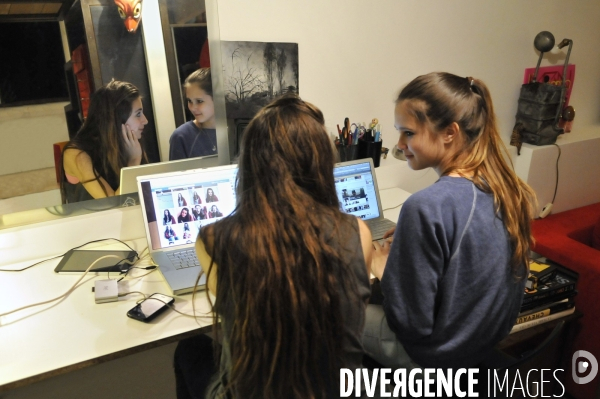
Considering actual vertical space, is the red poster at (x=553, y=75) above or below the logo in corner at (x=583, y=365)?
above

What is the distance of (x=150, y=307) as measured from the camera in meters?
1.17

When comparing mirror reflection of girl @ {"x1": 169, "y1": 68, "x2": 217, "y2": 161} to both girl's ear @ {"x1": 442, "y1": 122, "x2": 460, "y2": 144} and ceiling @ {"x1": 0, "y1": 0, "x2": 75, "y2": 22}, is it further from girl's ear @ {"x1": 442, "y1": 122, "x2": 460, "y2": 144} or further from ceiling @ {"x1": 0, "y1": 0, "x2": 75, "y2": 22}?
girl's ear @ {"x1": 442, "y1": 122, "x2": 460, "y2": 144}

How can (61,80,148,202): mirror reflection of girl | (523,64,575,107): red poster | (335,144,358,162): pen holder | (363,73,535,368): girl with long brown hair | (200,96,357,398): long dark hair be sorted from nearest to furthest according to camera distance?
(200,96,357,398): long dark hair, (363,73,535,368): girl with long brown hair, (61,80,148,202): mirror reflection of girl, (335,144,358,162): pen holder, (523,64,575,107): red poster

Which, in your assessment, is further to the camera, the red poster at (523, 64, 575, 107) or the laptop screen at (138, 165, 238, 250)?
the red poster at (523, 64, 575, 107)

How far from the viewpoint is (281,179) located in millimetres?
829

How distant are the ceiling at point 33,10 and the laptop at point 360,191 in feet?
3.22

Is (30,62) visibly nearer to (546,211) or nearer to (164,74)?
(164,74)

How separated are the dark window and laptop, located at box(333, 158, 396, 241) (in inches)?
37.1

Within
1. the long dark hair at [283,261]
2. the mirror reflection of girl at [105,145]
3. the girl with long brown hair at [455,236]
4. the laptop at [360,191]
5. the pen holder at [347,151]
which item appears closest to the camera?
the long dark hair at [283,261]

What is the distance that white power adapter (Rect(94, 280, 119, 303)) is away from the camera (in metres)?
1.22

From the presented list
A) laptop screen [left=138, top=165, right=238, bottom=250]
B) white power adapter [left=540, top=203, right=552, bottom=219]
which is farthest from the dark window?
white power adapter [left=540, top=203, right=552, bottom=219]

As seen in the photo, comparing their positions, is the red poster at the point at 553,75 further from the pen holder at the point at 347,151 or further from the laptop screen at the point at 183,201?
the laptop screen at the point at 183,201

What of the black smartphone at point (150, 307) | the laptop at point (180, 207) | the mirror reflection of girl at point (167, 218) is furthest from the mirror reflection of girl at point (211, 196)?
the black smartphone at point (150, 307)

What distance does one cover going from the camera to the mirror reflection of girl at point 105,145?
1.45 meters
